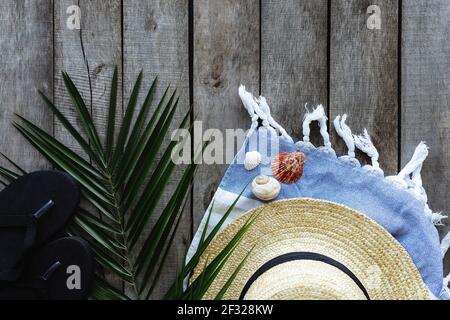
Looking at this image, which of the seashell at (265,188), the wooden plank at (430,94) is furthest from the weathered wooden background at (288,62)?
the seashell at (265,188)

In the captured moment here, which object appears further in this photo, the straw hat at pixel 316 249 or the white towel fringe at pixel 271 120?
the white towel fringe at pixel 271 120

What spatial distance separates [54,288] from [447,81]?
3.27ft

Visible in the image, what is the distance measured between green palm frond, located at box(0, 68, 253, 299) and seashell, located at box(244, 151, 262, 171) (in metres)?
0.13

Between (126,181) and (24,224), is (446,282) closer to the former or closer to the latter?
(126,181)

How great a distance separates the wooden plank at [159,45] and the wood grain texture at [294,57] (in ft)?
0.61

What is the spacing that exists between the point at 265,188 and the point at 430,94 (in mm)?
442

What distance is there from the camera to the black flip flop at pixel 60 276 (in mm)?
1244

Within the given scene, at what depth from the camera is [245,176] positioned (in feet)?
4.25

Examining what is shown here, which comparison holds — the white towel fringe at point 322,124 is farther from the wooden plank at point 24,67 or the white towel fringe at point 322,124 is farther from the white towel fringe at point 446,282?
the wooden plank at point 24,67

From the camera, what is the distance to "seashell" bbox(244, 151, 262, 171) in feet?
4.19

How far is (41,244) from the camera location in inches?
50.0

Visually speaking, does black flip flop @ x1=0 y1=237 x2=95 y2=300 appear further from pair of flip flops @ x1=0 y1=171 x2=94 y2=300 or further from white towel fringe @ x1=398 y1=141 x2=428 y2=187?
white towel fringe @ x1=398 y1=141 x2=428 y2=187

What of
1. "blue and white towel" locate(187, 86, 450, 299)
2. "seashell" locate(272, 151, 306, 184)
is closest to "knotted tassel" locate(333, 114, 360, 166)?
"blue and white towel" locate(187, 86, 450, 299)
